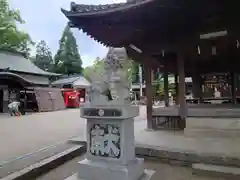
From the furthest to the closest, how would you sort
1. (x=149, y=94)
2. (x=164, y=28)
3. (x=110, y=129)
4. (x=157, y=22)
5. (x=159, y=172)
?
(x=149, y=94) → (x=164, y=28) → (x=157, y=22) → (x=159, y=172) → (x=110, y=129)

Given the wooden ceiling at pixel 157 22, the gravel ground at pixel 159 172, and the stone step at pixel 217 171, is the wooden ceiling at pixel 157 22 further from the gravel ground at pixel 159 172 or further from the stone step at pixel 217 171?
the gravel ground at pixel 159 172

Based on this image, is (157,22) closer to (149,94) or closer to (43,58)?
(149,94)

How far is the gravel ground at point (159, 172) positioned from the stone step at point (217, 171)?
0.11 m

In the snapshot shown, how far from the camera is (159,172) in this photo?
3832mm

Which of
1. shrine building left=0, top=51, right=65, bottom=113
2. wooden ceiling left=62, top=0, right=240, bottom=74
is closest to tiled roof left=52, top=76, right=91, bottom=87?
shrine building left=0, top=51, right=65, bottom=113

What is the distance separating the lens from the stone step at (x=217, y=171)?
342 centimetres

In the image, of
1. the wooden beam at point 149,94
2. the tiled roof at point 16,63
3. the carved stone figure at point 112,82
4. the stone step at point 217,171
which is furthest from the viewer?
the tiled roof at point 16,63

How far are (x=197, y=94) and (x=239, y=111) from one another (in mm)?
7822

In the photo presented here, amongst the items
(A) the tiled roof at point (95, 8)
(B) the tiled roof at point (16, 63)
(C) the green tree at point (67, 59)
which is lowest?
(A) the tiled roof at point (95, 8)

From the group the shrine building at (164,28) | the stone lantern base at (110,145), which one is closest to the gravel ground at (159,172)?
the stone lantern base at (110,145)

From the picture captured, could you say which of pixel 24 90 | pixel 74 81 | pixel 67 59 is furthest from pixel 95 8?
pixel 67 59

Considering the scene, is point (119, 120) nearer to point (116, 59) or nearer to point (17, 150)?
point (116, 59)

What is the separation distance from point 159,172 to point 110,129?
4.69 feet

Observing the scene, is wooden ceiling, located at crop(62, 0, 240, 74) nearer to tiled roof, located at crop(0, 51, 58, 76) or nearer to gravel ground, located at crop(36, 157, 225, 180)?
gravel ground, located at crop(36, 157, 225, 180)
